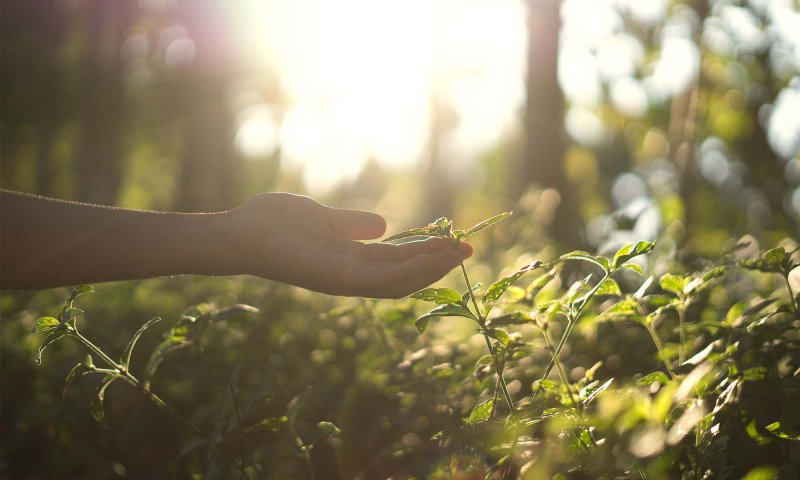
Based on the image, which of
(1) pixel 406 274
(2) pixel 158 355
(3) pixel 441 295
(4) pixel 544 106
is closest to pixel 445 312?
(3) pixel 441 295

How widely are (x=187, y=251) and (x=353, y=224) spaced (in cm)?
50

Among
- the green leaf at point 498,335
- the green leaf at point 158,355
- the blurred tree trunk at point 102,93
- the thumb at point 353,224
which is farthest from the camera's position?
the blurred tree trunk at point 102,93

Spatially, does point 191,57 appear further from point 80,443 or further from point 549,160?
point 80,443

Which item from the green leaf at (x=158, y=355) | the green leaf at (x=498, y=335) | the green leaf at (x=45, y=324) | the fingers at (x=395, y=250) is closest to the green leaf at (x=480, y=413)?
the green leaf at (x=498, y=335)

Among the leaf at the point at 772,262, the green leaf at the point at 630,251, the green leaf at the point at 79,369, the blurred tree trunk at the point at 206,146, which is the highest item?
the blurred tree trunk at the point at 206,146

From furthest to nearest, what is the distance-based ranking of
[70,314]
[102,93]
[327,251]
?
[102,93], [327,251], [70,314]

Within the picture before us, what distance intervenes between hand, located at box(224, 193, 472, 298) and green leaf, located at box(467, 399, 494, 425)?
1.22 feet

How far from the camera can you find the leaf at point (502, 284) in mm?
1587

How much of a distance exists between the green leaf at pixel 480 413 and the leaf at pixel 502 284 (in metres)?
0.25

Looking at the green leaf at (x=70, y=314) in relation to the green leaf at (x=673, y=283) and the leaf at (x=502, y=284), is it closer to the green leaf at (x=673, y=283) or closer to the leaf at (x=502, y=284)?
the leaf at (x=502, y=284)

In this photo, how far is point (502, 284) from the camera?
1.62 meters

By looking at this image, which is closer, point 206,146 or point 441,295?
point 441,295

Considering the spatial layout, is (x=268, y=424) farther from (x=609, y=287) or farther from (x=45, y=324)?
(x=609, y=287)

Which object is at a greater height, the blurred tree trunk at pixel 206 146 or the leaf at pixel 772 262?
the blurred tree trunk at pixel 206 146
